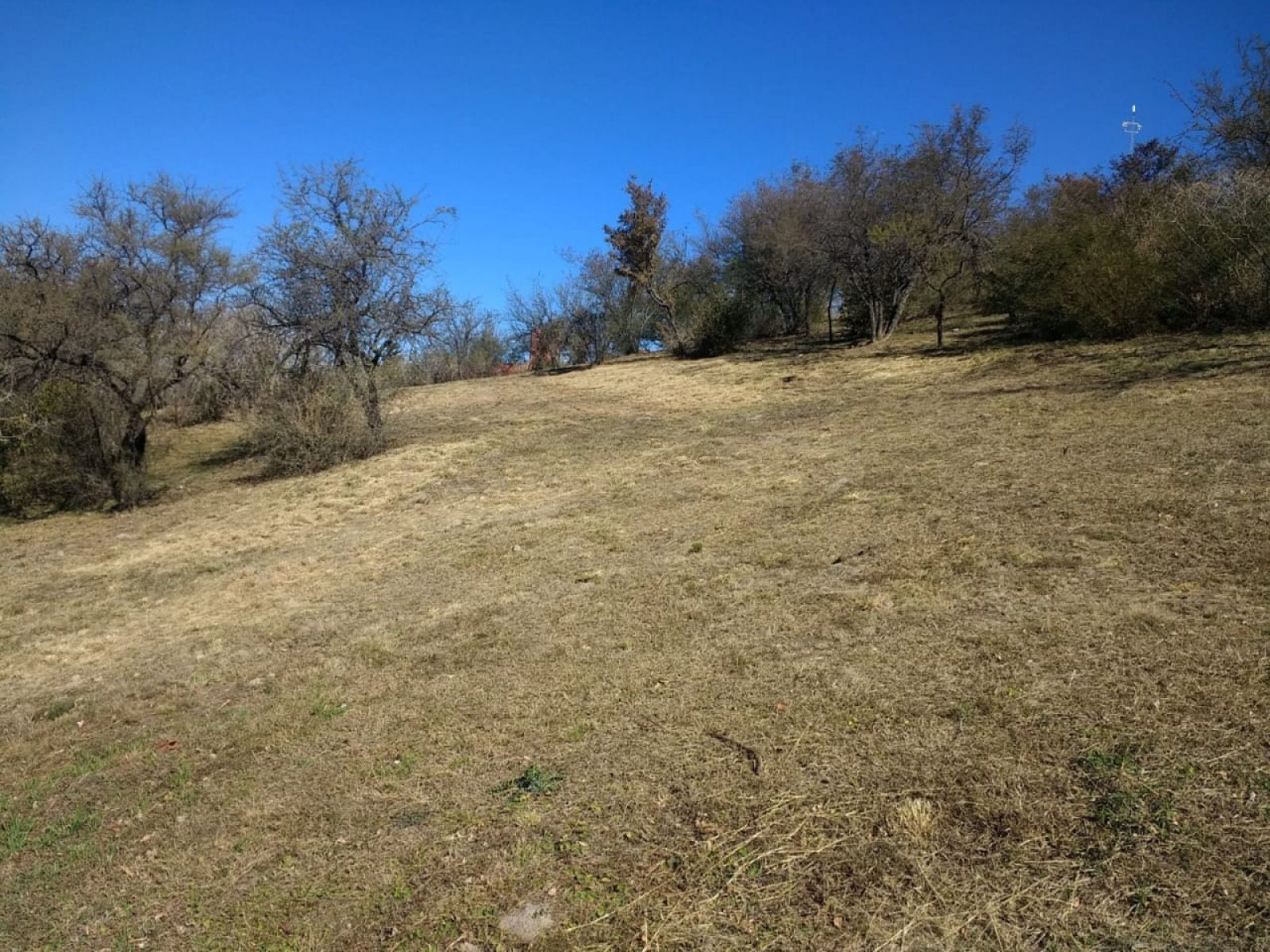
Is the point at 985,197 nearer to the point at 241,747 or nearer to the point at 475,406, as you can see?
the point at 475,406

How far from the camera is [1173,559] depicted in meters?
4.45

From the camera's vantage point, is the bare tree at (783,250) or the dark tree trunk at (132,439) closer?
the dark tree trunk at (132,439)

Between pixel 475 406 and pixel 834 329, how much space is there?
47.8 ft

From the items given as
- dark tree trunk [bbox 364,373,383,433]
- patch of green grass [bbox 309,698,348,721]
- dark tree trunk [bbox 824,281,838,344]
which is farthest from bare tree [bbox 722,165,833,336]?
patch of green grass [bbox 309,698,348,721]

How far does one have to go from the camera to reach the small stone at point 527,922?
244 centimetres

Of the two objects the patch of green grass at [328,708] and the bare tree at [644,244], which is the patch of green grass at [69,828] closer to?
the patch of green grass at [328,708]

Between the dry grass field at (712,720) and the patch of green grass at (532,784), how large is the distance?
16 mm

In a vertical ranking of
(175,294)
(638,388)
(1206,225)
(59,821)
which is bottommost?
(59,821)

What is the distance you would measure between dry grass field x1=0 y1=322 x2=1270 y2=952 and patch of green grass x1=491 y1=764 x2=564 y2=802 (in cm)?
2

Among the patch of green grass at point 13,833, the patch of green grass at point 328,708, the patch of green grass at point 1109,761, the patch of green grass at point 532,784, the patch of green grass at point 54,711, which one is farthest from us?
the patch of green grass at point 54,711

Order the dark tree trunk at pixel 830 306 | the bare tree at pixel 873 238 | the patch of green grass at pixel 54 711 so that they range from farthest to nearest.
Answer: the dark tree trunk at pixel 830 306 → the bare tree at pixel 873 238 → the patch of green grass at pixel 54 711

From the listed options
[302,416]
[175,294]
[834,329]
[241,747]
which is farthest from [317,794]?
[834,329]

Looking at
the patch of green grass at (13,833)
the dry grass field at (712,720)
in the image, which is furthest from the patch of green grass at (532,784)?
the patch of green grass at (13,833)

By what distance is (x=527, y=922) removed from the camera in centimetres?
249
